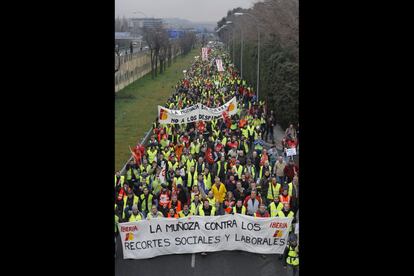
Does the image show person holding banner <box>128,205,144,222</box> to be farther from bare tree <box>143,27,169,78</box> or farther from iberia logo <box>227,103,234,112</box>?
bare tree <box>143,27,169,78</box>

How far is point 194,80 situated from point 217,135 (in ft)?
45.2

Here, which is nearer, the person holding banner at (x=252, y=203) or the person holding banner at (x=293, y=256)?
the person holding banner at (x=293, y=256)

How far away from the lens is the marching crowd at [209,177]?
11141 mm

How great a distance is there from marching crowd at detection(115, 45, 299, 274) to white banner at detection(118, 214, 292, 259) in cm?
20

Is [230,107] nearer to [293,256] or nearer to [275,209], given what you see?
[275,209]

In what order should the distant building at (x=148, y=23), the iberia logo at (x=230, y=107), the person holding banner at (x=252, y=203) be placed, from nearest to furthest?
the person holding banner at (x=252, y=203), the iberia logo at (x=230, y=107), the distant building at (x=148, y=23)

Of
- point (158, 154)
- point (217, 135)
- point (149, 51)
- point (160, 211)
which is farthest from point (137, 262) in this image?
point (149, 51)

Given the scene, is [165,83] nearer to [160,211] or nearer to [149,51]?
→ [149,51]

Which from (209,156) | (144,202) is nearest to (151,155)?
(209,156)

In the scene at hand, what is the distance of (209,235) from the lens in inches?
425

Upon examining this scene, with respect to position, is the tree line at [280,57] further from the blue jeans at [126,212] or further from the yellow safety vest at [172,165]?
the blue jeans at [126,212]

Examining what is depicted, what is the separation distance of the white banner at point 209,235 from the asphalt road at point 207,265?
0.11 meters

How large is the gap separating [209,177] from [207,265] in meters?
2.77

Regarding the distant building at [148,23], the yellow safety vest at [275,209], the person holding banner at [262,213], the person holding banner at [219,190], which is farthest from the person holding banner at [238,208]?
the distant building at [148,23]
